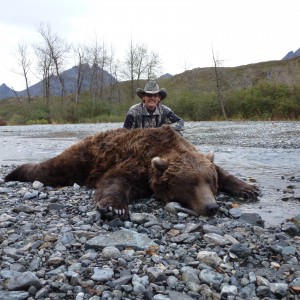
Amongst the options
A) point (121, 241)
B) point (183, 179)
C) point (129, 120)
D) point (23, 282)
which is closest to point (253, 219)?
point (183, 179)

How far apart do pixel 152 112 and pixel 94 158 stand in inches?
98.5

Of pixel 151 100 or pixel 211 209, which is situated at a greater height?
pixel 151 100

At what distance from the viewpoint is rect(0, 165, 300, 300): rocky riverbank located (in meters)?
2.02

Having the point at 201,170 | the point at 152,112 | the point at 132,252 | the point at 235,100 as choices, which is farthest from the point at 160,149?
the point at 235,100

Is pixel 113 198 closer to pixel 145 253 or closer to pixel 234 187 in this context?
pixel 145 253

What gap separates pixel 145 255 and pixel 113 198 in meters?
1.12

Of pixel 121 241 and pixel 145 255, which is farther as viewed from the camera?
pixel 121 241

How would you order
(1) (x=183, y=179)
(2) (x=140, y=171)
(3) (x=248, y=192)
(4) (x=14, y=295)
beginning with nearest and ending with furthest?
(4) (x=14, y=295) → (1) (x=183, y=179) → (2) (x=140, y=171) → (3) (x=248, y=192)

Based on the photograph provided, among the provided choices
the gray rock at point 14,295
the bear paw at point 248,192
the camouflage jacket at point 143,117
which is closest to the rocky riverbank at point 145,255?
the gray rock at point 14,295

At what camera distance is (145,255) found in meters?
2.48

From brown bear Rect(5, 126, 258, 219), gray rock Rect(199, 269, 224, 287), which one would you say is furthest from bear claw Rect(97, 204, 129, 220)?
gray rock Rect(199, 269, 224, 287)

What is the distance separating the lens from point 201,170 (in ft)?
12.9

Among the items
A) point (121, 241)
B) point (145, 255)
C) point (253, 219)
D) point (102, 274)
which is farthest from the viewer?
point (253, 219)

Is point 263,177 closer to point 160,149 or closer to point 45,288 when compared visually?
point 160,149
